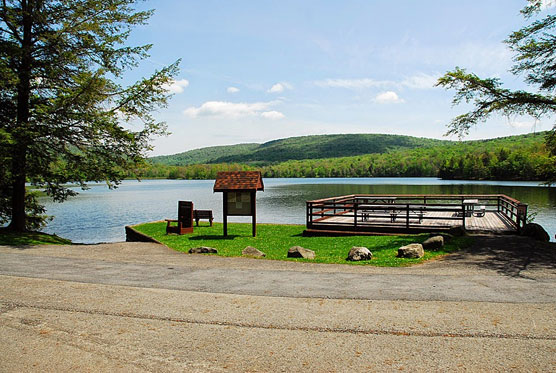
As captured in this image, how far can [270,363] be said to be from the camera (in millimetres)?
4605

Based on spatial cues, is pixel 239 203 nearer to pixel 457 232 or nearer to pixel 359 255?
pixel 359 255

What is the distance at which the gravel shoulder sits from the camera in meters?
4.69

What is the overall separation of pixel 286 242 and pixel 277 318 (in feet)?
33.7

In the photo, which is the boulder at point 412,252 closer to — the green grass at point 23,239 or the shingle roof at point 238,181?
the shingle roof at point 238,181

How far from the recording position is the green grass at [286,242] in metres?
11.7

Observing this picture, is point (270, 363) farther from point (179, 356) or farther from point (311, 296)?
point (311, 296)

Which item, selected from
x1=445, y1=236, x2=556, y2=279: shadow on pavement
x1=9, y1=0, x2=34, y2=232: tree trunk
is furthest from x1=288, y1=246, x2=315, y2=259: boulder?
x1=9, y1=0, x2=34, y2=232: tree trunk

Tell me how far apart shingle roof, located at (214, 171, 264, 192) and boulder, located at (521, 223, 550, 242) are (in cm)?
1123

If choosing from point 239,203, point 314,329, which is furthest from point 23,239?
point 314,329

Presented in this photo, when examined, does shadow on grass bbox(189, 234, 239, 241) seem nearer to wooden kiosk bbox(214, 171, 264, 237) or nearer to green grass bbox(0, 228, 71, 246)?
wooden kiosk bbox(214, 171, 264, 237)

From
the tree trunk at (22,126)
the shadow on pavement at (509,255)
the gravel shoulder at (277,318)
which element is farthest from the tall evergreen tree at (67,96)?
the shadow on pavement at (509,255)

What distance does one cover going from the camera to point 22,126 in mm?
14281

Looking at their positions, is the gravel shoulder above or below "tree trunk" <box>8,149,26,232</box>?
below

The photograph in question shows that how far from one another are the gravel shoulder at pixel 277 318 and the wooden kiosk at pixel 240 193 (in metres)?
8.17
